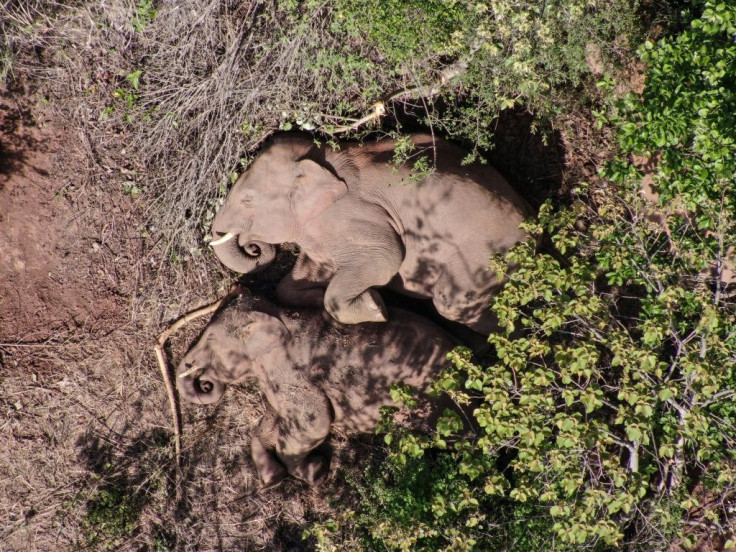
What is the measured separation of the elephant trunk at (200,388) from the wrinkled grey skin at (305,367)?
1cm

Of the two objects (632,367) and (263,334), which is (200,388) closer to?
(263,334)

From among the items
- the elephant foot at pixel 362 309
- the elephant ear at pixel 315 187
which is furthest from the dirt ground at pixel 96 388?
the elephant foot at pixel 362 309

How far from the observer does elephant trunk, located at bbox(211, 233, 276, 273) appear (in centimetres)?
647

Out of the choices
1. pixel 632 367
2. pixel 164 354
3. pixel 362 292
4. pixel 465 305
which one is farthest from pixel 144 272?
pixel 632 367

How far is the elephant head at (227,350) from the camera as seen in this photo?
246 inches

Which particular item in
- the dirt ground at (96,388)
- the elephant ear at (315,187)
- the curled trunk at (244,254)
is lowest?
the dirt ground at (96,388)

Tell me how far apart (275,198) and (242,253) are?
0.76m

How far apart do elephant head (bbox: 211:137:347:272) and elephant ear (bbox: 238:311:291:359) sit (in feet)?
2.37

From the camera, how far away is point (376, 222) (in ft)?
20.1

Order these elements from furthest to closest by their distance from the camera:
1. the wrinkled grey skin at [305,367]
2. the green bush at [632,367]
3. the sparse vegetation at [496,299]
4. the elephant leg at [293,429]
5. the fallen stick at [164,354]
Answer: the fallen stick at [164,354] < the elephant leg at [293,429] < the wrinkled grey skin at [305,367] < the sparse vegetation at [496,299] < the green bush at [632,367]

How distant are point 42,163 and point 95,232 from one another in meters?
0.98

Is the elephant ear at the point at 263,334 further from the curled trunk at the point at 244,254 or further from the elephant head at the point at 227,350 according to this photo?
the curled trunk at the point at 244,254

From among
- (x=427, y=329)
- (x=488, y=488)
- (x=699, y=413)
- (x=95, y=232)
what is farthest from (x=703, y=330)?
(x=95, y=232)

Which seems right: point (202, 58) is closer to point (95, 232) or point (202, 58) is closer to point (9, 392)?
point (95, 232)
